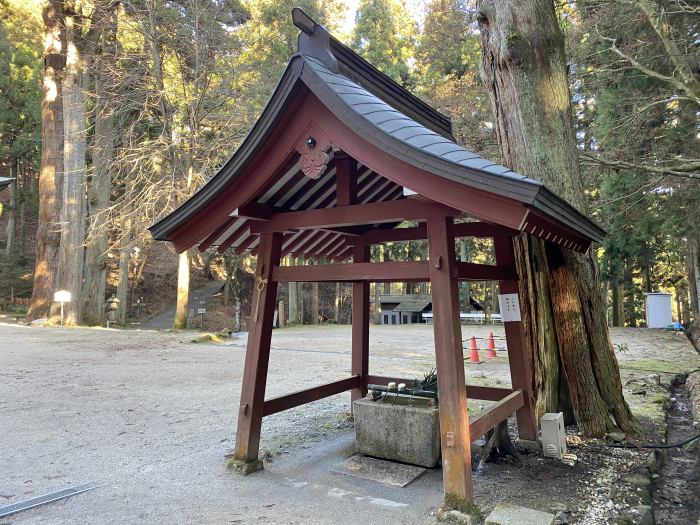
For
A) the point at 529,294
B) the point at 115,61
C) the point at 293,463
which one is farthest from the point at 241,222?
the point at 115,61

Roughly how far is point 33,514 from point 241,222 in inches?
108

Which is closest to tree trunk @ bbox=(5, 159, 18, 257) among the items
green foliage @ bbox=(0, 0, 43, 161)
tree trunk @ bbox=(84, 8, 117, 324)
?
green foliage @ bbox=(0, 0, 43, 161)

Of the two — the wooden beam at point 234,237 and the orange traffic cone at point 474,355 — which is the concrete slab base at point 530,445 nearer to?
the wooden beam at point 234,237

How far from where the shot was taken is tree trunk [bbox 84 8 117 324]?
14656mm

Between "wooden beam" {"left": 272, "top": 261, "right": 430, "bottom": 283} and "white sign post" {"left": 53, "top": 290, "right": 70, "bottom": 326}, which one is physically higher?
"white sign post" {"left": 53, "top": 290, "right": 70, "bottom": 326}

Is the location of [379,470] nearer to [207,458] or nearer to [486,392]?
[486,392]

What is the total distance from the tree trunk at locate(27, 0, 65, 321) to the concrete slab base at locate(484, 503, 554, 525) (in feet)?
53.8

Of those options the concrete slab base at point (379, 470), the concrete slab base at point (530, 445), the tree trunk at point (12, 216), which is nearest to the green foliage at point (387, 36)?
the concrete slab base at point (530, 445)

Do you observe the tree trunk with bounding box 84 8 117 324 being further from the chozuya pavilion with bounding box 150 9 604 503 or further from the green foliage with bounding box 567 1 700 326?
the green foliage with bounding box 567 1 700 326

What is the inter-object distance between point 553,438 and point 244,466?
9.22ft

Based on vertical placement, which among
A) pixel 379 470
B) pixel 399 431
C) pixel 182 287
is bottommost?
pixel 379 470

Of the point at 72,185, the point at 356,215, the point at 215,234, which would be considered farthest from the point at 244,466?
the point at 72,185

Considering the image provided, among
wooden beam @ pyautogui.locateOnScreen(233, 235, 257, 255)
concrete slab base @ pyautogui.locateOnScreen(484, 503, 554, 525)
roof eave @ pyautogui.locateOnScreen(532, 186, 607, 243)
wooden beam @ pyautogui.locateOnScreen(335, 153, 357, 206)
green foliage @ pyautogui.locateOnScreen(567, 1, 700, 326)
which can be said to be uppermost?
green foliage @ pyautogui.locateOnScreen(567, 1, 700, 326)

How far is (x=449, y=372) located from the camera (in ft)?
10.1
